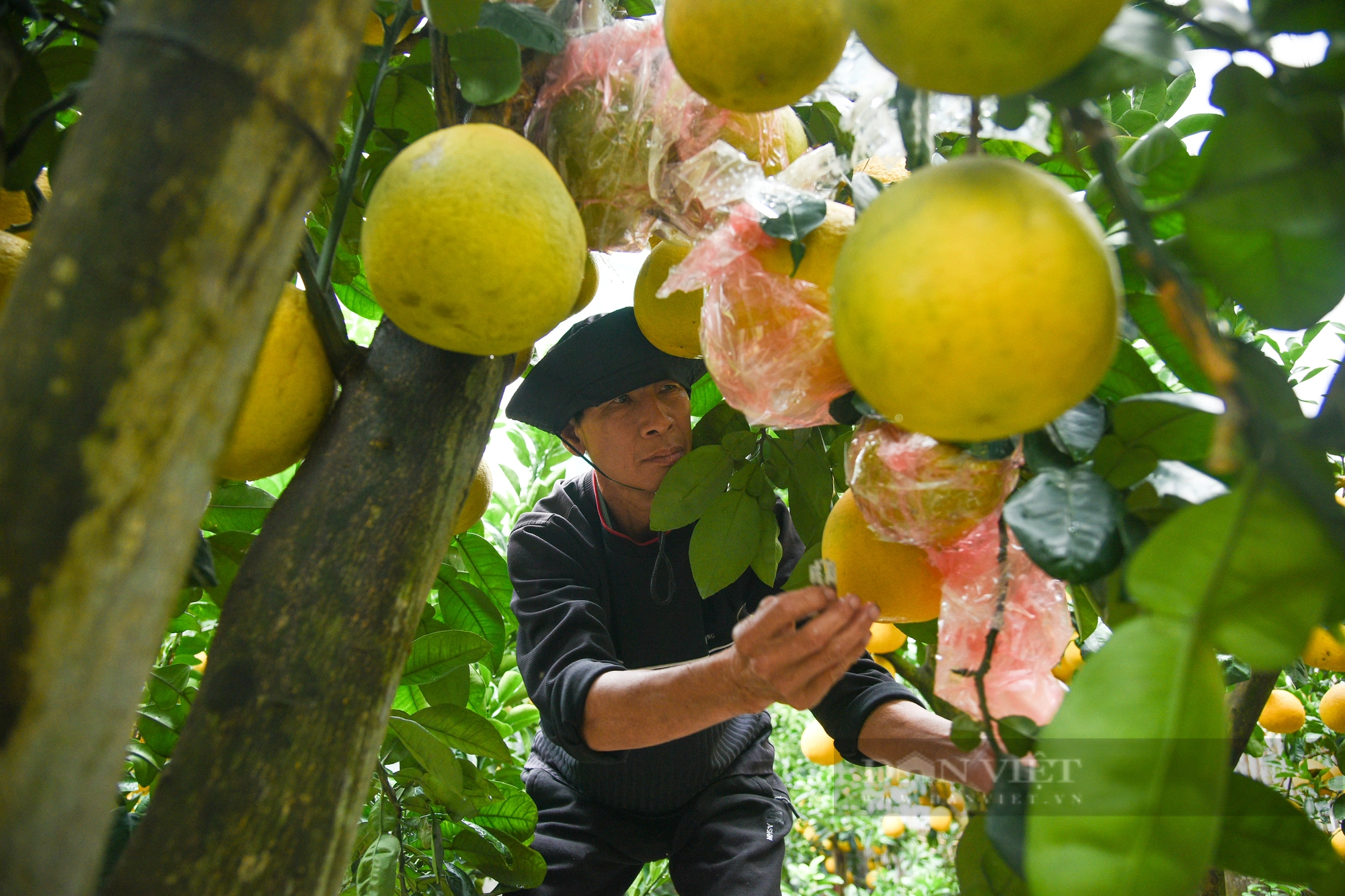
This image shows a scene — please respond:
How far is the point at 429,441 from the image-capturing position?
1.86 ft

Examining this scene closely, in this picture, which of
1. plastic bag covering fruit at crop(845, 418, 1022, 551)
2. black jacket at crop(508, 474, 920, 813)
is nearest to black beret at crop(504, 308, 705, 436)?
black jacket at crop(508, 474, 920, 813)

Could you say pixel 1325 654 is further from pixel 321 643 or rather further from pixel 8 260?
pixel 8 260

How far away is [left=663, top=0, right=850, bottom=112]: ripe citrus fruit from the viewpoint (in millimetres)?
540

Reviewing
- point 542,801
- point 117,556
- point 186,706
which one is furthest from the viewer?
point 542,801

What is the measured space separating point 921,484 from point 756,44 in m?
0.34

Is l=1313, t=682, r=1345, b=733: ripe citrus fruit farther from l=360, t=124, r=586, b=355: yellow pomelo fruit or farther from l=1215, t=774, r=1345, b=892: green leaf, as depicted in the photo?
l=360, t=124, r=586, b=355: yellow pomelo fruit

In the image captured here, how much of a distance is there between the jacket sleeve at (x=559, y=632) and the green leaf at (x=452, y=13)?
104 cm

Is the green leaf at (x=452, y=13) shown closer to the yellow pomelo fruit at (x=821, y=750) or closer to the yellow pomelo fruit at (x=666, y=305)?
the yellow pomelo fruit at (x=666, y=305)

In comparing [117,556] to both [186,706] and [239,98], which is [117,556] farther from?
[186,706]

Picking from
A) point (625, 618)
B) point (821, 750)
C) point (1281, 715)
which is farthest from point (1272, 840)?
point (821, 750)

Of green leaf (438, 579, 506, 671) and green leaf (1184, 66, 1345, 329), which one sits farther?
green leaf (438, 579, 506, 671)

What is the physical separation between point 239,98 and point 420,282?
7.5 inches

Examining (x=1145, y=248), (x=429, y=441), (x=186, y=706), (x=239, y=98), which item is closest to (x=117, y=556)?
(x=239, y=98)

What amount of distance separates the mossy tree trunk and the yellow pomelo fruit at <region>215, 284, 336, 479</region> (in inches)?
0.8
